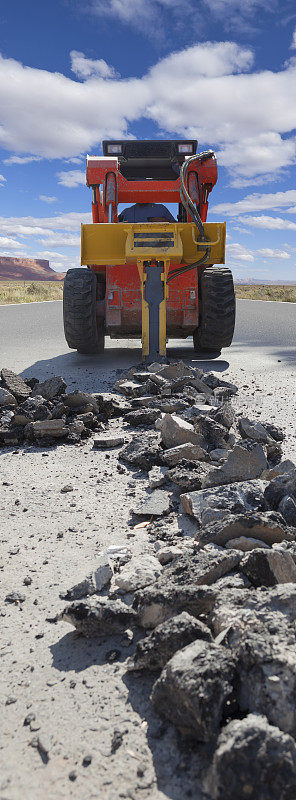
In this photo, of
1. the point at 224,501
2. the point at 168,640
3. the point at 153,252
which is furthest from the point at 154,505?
the point at 153,252

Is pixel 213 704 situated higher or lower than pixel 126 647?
higher

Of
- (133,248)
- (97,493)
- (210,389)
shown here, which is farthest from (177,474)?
(133,248)

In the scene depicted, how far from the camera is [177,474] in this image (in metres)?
3.00

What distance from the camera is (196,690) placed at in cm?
134

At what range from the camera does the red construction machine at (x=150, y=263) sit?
643 centimetres

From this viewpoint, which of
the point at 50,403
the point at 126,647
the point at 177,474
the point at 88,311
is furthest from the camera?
the point at 88,311

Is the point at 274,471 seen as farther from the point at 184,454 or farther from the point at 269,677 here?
the point at 269,677

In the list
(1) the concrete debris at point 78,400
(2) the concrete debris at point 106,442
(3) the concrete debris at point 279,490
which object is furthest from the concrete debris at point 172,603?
(1) the concrete debris at point 78,400

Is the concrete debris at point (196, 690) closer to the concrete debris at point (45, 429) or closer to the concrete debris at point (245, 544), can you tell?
the concrete debris at point (245, 544)

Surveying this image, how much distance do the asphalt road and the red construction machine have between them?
15.8 inches

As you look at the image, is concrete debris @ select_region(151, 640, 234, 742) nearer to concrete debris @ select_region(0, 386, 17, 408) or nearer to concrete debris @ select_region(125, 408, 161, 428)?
concrete debris @ select_region(125, 408, 161, 428)

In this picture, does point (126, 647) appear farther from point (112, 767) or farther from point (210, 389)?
point (210, 389)

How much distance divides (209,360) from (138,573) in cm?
551

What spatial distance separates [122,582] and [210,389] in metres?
3.15
